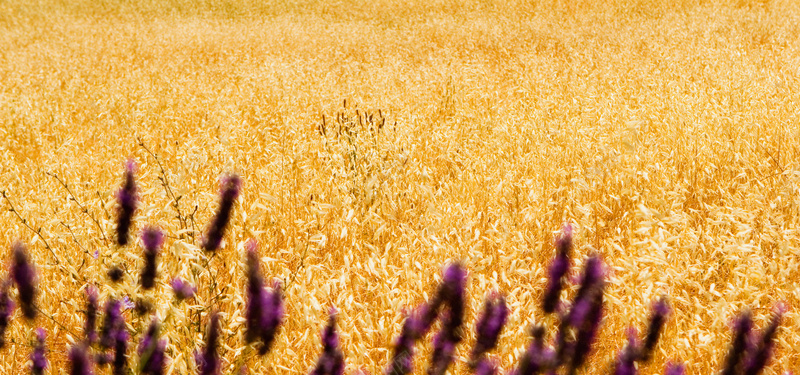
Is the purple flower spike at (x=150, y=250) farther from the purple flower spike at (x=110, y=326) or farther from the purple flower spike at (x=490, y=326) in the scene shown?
the purple flower spike at (x=490, y=326)

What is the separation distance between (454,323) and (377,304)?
51.2 inches

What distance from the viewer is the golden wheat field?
230 centimetres

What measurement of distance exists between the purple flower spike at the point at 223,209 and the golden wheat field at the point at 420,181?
549mm

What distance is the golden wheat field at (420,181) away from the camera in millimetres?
2299

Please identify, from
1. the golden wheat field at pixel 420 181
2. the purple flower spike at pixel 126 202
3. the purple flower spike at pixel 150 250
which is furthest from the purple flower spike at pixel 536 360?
the purple flower spike at pixel 126 202

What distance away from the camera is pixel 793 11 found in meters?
9.84

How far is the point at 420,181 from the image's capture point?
12.4 ft

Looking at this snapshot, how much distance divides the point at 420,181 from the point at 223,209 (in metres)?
2.28

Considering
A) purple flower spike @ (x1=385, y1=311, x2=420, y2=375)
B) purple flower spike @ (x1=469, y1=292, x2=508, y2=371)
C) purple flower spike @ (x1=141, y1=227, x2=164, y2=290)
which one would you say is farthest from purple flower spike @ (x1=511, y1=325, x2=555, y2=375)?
purple flower spike @ (x1=141, y1=227, x2=164, y2=290)

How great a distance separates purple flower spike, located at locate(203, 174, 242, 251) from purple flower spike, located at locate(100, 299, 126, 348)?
24cm

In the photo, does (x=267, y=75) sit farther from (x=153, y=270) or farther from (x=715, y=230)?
(x=153, y=270)

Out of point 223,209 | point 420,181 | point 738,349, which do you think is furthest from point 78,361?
point 420,181

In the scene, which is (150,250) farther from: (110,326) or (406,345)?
(406,345)

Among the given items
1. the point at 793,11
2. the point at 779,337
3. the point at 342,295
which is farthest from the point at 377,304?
the point at 793,11
